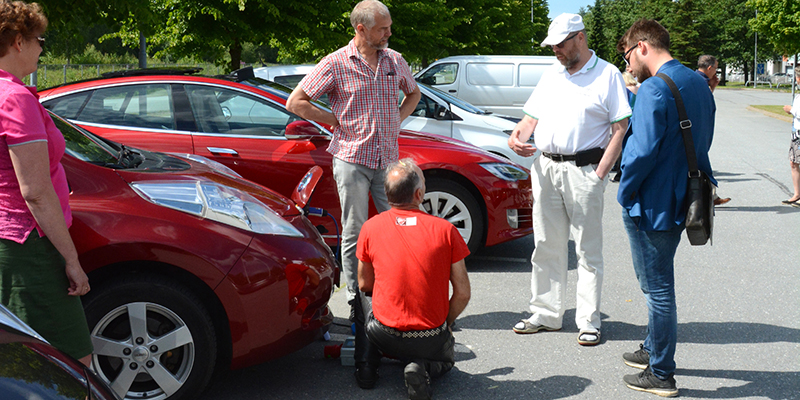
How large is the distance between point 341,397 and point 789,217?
642cm

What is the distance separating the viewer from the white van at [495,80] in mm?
15703

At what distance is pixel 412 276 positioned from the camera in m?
A: 3.35

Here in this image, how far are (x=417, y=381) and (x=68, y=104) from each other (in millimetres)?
3809

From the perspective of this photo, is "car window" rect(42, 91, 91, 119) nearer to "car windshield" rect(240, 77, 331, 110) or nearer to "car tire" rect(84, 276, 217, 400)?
"car windshield" rect(240, 77, 331, 110)

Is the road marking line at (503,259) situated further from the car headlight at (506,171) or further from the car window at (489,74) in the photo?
the car window at (489,74)

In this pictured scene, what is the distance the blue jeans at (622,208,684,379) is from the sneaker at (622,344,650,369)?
0.31 meters

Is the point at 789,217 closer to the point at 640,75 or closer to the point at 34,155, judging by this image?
the point at 640,75

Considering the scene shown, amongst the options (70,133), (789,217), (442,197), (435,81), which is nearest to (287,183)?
Result: (442,197)

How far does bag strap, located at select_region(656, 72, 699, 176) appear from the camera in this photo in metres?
3.34

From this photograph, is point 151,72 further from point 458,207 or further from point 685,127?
point 685,127

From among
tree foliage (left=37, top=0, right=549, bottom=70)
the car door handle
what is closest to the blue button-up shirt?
the car door handle

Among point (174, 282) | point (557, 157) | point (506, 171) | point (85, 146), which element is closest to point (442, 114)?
point (506, 171)

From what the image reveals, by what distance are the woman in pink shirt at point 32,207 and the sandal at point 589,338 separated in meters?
2.69

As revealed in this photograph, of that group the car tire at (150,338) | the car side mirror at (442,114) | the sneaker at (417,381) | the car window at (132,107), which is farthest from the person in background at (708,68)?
the car tire at (150,338)
